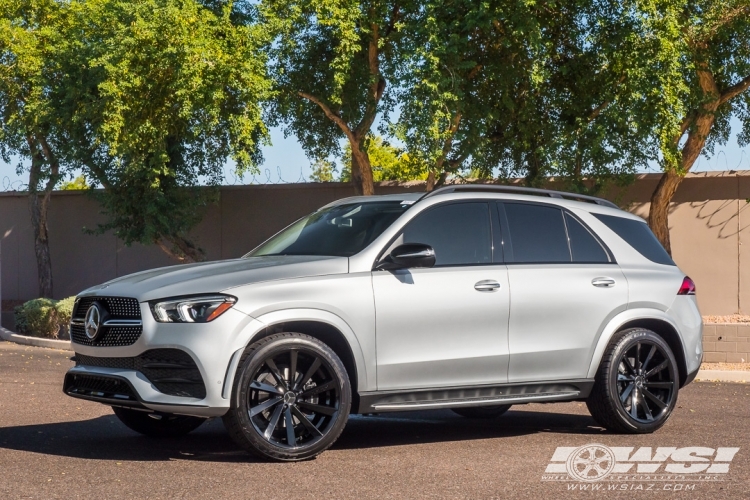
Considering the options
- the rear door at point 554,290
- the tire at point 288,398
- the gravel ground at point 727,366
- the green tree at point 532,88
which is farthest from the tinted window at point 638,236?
the green tree at point 532,88

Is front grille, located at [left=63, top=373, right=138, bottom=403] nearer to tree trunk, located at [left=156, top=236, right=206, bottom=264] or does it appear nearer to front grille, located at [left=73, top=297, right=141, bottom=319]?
front grille, located at [left=73, top=297, right=141, bottom=319]

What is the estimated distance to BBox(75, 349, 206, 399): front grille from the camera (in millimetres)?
6602

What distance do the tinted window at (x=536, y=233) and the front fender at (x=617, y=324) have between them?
0.63m

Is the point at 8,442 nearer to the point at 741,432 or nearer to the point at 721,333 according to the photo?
the point at 741,432

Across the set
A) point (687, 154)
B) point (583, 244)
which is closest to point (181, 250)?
point (687, 154)

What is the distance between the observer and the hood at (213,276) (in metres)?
6.78

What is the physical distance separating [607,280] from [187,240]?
1557 cm

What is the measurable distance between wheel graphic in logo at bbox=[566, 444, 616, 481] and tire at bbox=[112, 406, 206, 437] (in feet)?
9.90

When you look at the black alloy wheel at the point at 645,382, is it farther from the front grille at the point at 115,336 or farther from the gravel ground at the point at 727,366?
the gravel ground at the point at 727,366

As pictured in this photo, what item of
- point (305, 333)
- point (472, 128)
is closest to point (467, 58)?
point (472, 128)

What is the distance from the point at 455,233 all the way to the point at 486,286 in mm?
496

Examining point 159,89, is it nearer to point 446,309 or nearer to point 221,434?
point 221,434

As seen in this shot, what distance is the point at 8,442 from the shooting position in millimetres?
7664

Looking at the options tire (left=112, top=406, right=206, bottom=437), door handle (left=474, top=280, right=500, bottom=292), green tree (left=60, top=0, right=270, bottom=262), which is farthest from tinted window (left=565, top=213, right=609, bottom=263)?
green tree (left=60, top=0, right=270, bottom=262)
